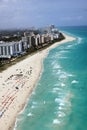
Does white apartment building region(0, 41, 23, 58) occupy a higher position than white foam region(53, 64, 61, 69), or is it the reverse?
white apartment building region(0, 41, 23, 58)

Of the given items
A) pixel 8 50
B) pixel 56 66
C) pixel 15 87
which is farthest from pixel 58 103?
pixel 8 50

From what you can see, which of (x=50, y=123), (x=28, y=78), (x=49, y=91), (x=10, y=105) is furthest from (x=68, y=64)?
(x=50, y=123)

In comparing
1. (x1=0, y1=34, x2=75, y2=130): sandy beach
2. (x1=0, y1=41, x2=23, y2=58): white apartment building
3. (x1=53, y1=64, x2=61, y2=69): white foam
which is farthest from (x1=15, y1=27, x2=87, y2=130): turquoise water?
(x1=0, y1=41, x2=23, y2=58): white apartment building

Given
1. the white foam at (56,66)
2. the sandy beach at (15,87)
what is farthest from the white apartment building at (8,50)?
the white foam at (56,66)

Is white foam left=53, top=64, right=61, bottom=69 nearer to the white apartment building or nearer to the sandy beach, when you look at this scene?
the sandy beach

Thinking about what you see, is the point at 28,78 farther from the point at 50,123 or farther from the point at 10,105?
the point at 50,123

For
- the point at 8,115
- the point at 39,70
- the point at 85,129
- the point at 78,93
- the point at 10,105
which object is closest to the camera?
→ the point at 85,129

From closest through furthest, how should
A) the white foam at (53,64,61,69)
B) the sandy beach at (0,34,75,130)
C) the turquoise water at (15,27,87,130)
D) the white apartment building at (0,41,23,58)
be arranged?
the turquoise water at (15,27,87,130), the sandy beach at (0,34,75,130), the white foam at (53,64,61,69), the white apartment building at (0,41,23,58)

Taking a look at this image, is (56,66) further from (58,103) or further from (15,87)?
(58,103)

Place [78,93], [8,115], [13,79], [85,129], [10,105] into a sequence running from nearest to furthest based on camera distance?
[85,129]
[8,115]
[10,105]
[78,93]
[13,79]
